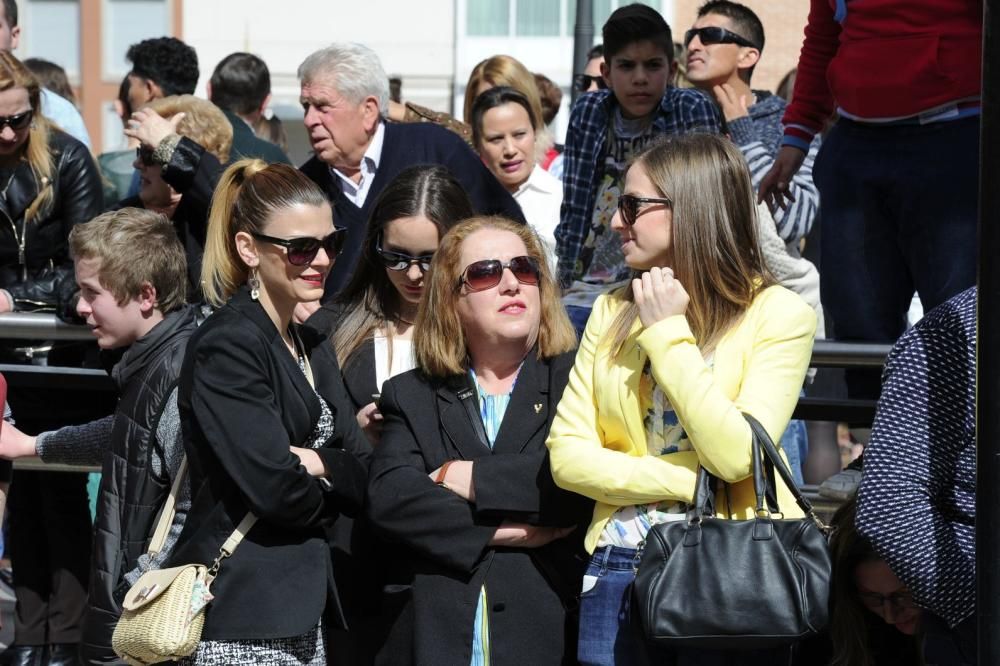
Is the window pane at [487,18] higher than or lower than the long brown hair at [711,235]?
higher

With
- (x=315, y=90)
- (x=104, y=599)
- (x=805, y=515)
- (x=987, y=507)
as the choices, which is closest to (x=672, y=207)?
(x=805, y=515)

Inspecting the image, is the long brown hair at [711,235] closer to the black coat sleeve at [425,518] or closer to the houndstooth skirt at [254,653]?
the black coat sleeve at [425,518]

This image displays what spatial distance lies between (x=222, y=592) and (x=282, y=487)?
32 cm

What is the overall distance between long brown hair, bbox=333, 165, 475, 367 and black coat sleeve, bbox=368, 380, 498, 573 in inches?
28.9

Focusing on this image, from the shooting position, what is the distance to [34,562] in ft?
18.5

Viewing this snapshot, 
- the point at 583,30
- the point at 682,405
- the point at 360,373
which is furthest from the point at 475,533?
the point at 583,30

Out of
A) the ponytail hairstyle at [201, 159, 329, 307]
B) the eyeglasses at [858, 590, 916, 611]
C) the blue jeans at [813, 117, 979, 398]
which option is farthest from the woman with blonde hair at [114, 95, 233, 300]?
the eyeglasses at [858, 590, 916, 611]

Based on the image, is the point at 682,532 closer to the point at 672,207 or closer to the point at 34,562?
the point at 672,207

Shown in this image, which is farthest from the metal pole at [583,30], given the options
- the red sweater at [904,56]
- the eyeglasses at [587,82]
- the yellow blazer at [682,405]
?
the yellow blazer at [682,405]

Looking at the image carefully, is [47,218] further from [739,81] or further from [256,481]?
[739,81]

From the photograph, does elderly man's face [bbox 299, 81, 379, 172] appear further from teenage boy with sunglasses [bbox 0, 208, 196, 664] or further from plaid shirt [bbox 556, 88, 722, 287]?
teenage boy with sunglasses [bbox 0, 208, 196, 664]

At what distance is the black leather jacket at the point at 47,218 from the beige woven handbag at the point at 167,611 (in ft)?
7.70

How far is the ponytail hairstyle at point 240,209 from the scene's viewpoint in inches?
159

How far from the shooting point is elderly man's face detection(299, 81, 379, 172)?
5727 mm
